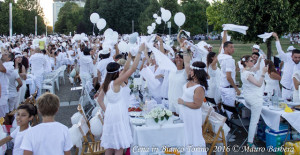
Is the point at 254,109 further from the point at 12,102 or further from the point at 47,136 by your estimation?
the point at 12,102

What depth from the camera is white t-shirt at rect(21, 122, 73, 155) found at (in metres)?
2.66

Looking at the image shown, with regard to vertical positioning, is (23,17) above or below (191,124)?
above

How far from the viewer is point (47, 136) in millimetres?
2695

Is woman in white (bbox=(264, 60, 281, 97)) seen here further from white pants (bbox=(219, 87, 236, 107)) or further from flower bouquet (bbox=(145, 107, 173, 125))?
flower bouquet (bbox=(145, 107, 173, 125))

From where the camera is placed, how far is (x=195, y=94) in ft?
13.2

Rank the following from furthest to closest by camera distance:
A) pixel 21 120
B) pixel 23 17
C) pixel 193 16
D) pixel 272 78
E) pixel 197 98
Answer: pixel 23 17
pixel 193 16
pixel 272 78
pixel 197 98
pixel 21 120

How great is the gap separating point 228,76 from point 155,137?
2.42 meters

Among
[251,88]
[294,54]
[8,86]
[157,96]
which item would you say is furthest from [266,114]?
[8,86]

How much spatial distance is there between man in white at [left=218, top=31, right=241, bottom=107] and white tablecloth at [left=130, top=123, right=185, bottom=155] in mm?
2104

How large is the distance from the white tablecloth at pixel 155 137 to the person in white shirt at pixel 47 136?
4.81 feet

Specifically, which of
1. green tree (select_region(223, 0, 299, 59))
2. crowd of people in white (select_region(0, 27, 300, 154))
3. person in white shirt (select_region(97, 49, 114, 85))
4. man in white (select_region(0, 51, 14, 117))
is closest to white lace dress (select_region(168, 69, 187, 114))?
crowd of people in white (select_region(0, 27, 300, 154))

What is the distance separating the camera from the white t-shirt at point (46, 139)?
2.66m

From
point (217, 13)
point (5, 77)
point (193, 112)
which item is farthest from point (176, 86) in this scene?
point (217, 13)

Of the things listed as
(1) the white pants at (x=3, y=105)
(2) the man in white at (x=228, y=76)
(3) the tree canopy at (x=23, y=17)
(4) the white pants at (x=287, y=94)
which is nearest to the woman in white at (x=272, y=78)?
(4) the white pants at (x=287, y=94)
